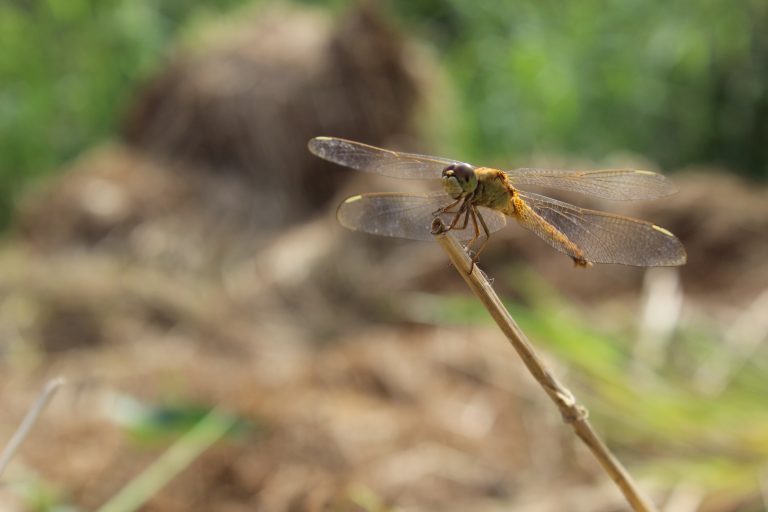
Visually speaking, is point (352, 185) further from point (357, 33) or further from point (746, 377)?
point (746, 377)

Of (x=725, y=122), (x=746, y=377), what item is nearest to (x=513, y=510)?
(x=746, y=377)

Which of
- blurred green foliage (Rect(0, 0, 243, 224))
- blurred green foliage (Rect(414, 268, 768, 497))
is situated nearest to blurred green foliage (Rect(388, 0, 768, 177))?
blurred green foliage (Rect(0, 0, 243, 224))

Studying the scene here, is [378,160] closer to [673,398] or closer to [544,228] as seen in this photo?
[544,228]

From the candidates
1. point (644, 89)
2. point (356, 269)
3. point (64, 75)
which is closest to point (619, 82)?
point (644, 89)

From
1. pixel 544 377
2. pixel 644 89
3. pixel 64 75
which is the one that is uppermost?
pixel 544 377

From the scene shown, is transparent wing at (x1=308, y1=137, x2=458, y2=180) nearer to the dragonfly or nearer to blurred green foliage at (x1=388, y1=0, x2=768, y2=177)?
the dragonfly

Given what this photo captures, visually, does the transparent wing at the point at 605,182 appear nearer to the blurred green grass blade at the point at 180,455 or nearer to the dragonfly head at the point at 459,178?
the dragonfly head at the point at 459,178
